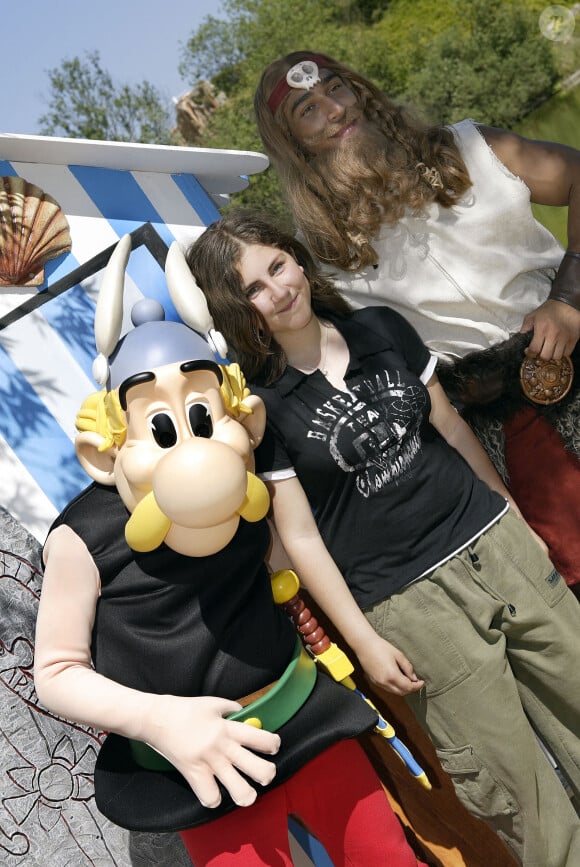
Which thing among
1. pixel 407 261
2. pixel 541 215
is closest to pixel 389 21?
pixel 541 215

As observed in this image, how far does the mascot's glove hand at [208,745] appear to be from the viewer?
1635 millimetres

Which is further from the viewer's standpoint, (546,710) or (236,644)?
(546,710)

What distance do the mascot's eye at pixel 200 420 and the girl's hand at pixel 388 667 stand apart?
2.34 feet

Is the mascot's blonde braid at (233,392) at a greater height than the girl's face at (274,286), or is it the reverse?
the girl's face at (274,286)

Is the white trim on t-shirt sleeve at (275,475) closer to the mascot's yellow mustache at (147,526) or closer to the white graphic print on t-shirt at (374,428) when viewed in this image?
the white graphic print on t-shirt at (374,428)

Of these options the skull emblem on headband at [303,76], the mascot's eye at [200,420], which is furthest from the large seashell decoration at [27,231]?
the mascot's eye at [200,420]

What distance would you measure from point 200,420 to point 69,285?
35.8 inches

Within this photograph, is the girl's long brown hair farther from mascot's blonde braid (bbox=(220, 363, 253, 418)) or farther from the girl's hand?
the girl's hand

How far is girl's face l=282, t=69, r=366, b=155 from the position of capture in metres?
2.36

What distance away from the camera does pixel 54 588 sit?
1.78 metres

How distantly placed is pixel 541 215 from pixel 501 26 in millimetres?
5158

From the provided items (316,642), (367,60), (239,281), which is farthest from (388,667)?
(367,60)

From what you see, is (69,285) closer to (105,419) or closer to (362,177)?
(105,419)

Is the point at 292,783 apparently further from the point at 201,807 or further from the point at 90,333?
the point at 90,333
